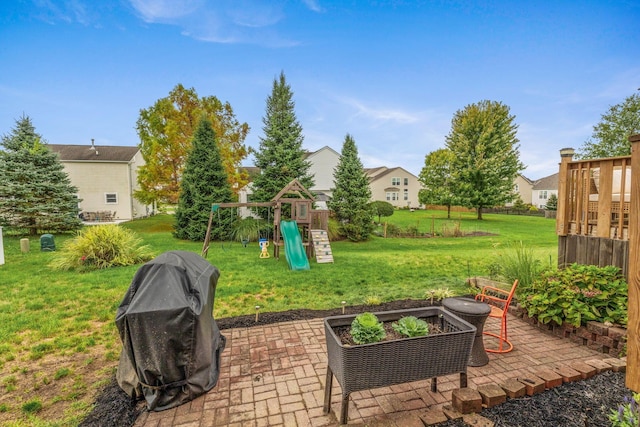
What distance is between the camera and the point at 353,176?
1519 cm

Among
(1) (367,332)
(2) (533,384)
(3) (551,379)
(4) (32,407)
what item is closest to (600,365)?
(3) (551,379)

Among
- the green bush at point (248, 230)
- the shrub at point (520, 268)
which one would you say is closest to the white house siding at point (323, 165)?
the green bush at point (248, 230)

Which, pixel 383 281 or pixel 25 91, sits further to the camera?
pixel 25 91

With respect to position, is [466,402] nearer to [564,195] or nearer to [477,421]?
[477,421]

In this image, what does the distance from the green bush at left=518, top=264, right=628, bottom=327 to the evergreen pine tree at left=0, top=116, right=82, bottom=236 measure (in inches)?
726

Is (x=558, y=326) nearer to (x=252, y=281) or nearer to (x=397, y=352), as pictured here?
(x=397, y=352)

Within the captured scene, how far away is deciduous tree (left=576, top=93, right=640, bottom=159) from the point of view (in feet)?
70.4

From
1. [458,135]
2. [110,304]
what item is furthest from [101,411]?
[458,135]

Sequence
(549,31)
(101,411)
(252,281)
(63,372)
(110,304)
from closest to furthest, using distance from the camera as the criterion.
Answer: (101,411), (63,372), (110,304), (252,281), (549,31)

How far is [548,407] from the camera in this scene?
2455 millimetres

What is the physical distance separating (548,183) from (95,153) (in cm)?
4891

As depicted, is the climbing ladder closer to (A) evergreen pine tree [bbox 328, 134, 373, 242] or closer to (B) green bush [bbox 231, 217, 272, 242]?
(B) green bush [bbox 231, 217, 272, 242]

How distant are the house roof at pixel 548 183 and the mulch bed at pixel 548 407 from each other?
44.2m

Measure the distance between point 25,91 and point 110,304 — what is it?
13082mm
